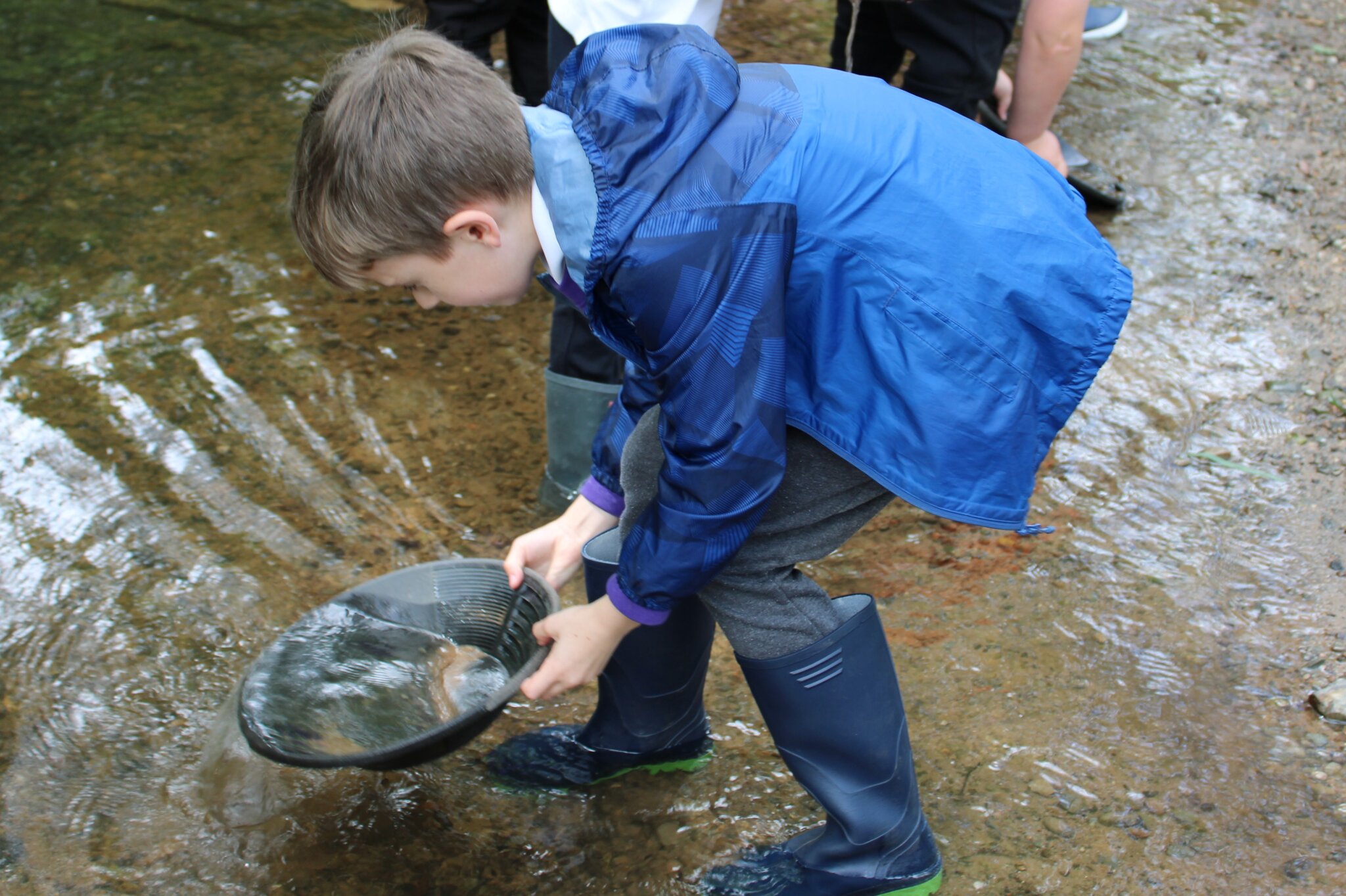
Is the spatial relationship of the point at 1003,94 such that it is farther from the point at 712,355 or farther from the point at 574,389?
the point at 712,355

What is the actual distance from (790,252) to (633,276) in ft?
0.59

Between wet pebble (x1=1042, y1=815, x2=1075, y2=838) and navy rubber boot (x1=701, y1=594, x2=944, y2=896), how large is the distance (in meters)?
0.22

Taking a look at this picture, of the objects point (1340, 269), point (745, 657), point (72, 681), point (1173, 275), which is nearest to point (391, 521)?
point (72, 681)

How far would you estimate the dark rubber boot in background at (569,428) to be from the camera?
7.63 feet

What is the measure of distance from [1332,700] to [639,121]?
1.56m

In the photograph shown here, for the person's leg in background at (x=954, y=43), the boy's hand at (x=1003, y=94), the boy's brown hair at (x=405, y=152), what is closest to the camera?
the boy's brown hair at (x=405, y=152)

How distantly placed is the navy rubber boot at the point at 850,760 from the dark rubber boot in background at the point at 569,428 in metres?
0.93

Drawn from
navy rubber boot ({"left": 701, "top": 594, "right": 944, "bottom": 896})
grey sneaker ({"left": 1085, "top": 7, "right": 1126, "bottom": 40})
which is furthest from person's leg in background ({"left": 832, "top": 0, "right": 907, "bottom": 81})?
navy rubber boot ({"left": 701, "top": 594, "right": 944, "bottom": 896})

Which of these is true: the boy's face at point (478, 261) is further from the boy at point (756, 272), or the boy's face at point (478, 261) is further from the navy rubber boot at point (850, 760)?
the navy rubber boot at point (850, 760)

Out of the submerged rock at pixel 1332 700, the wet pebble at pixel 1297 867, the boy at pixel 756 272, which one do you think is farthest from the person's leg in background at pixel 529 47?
the wet pebble at pixel 1297 867

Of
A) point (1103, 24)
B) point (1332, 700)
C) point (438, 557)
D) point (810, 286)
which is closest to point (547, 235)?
point (810, 286)

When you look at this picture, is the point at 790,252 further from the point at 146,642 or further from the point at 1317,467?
the point at 1317,467

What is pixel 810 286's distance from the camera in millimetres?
1277

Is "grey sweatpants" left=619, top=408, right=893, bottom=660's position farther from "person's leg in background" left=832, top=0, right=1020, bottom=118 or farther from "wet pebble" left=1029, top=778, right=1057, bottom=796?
"person's leg in background" left=832, top=0, right=1020, bottom=118
